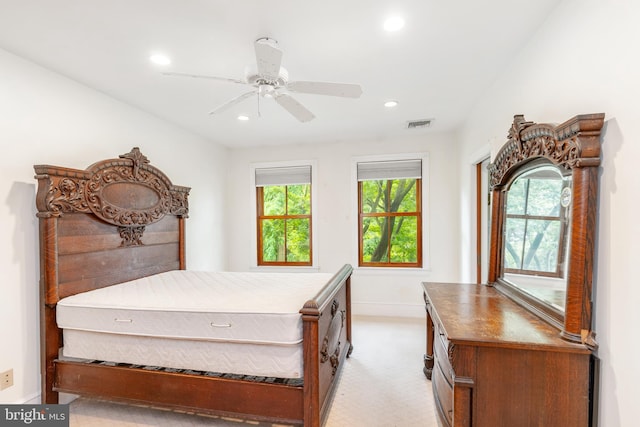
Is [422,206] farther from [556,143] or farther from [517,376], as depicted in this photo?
[517,376]

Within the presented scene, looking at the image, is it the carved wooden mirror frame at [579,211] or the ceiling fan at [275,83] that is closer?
the carved wooden mirror frame at [579,211]

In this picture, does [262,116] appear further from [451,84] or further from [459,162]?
[459,162]

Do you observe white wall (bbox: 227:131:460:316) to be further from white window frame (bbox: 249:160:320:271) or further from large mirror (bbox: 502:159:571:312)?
large mirror (bbox: 502:159:571:312)

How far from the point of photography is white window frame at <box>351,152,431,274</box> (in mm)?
4078

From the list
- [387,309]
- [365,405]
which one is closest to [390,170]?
[387,309]

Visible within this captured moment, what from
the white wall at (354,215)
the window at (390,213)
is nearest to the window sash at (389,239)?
the window at (390,213)

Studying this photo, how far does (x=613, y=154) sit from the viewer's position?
121cm

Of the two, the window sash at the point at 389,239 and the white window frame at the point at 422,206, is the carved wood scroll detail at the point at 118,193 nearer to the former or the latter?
the white window frame at the point at 422,206

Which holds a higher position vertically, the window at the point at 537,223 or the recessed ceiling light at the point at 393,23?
the recessed ceiling light at the point at 393,23

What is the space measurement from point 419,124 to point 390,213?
1320 mm

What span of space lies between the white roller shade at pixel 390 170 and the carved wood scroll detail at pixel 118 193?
7.85 ft

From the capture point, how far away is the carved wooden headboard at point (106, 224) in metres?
2.04

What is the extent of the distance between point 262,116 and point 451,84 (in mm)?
1952

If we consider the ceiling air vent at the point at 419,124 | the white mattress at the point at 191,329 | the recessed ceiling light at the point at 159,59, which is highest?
the recessed ceiling light at the point at 159,59
